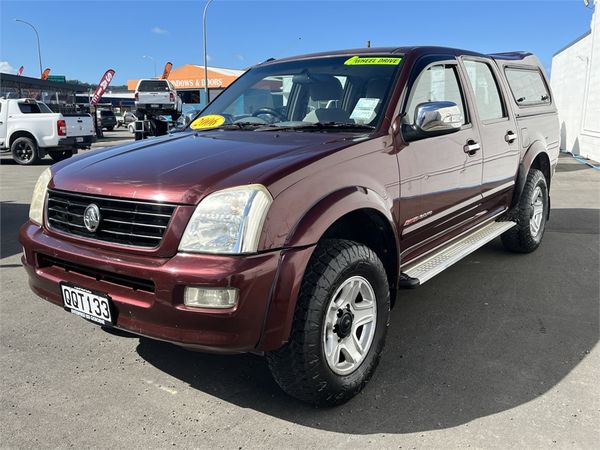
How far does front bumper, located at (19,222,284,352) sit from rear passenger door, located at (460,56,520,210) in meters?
2.54

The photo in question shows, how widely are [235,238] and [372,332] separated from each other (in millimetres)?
1043

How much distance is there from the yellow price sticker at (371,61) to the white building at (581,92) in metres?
12.0

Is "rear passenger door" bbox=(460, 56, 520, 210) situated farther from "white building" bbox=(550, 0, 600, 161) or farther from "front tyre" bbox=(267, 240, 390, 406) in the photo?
"white building" bbox=(550, 0, 600, 161)

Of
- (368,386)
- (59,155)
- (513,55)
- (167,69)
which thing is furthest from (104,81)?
(368,386)

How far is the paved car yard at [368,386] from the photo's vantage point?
236cm

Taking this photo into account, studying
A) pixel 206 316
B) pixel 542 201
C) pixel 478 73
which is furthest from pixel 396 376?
pixel 542 201

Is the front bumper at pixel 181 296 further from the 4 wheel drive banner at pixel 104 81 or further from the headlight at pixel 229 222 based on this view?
the 4 wheel drive banner at pixel 104 81

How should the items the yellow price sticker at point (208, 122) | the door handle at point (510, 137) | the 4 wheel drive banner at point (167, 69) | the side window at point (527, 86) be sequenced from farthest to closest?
1. the 4 wheel drive banner at point (167, 69)
2. the side window at point (527, 86)
3. the door handle at point (510, 137)
4. the yellow price sticker at point (208, 122)

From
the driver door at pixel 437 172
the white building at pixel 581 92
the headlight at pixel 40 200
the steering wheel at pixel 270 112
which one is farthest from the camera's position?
the white building at pixel 581 92

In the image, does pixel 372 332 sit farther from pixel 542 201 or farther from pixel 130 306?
pixel 542 201

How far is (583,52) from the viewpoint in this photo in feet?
49.4

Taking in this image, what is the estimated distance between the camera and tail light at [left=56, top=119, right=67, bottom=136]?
47.6 feet

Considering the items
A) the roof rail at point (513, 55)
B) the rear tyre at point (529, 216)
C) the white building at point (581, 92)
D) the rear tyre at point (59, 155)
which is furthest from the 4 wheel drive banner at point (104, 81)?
the rear tyre at point (529, 216)

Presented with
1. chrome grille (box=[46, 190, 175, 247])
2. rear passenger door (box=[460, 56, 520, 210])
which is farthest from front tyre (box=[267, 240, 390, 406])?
rear passenger door (box=[460, 56, 520, 210])
